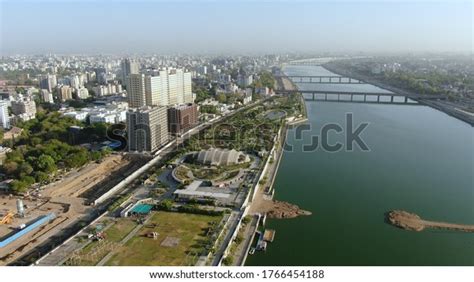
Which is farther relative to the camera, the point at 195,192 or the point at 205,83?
the point at 205,83

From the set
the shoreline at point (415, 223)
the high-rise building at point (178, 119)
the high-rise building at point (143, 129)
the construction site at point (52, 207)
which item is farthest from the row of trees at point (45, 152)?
the shoreline at point (415, 223)

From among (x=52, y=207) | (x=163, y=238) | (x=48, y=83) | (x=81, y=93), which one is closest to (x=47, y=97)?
(x=81, y=93)

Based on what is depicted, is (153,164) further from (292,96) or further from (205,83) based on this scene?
(205,83)
